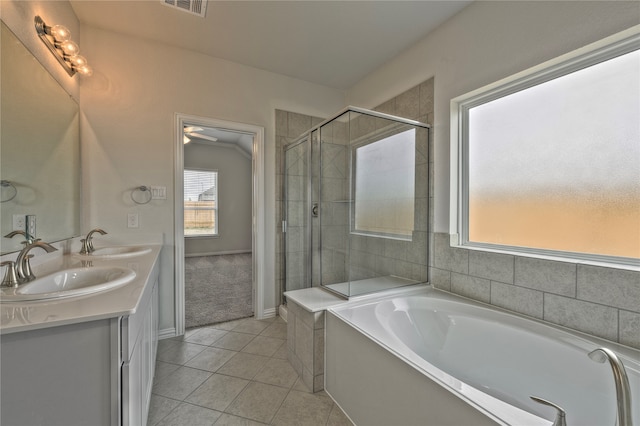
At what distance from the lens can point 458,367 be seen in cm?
166

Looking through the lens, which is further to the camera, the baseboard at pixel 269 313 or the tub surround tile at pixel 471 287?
the baseboard at pixel 269 313

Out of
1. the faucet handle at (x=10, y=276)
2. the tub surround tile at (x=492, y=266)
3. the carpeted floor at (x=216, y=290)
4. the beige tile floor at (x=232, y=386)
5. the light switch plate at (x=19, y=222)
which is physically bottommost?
the beige tile floor at (x=232, y=386)

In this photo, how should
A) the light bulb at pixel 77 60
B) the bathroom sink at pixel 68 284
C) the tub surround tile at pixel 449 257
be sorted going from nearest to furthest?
the bathroom sink at pixel 68 284 → the light bulb at pixel 77 60 → the tub surround tile at pixel 449 257

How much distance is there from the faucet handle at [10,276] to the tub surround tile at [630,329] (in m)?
2.77

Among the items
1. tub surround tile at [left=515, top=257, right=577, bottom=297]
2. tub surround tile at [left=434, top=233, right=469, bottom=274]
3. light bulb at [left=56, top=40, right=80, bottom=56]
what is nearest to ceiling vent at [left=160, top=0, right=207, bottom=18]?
light bulb at [left=56, top=40, right=80, bottom=56]

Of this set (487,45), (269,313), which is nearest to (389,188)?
(487,45)

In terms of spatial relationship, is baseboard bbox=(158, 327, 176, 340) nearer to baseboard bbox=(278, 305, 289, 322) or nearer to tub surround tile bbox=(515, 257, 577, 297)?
baseboard bbox=(278, 305, 289, 322)

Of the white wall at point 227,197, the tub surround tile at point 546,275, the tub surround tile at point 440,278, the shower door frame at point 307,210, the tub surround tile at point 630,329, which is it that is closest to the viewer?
the tub surround tile at point 630,329

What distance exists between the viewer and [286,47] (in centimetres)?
252

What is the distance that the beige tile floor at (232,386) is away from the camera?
1549 mm

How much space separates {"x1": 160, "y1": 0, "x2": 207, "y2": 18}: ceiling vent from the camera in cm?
196

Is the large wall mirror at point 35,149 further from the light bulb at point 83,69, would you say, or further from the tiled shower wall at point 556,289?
the tiled shower wall at point 556,289

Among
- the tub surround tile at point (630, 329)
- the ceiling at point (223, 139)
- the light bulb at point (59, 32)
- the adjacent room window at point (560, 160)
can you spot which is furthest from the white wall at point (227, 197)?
the tub surround tile at point (630, 329)

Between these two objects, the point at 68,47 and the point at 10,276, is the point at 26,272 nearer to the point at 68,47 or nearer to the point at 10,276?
the point at 10,276
